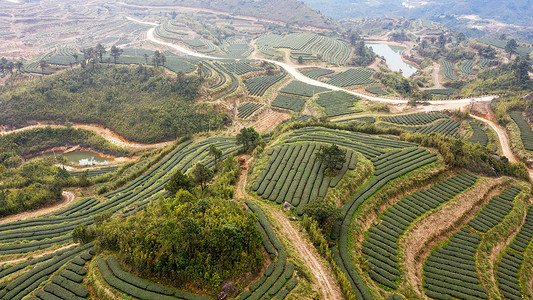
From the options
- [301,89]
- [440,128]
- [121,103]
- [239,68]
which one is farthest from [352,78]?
[121,103]

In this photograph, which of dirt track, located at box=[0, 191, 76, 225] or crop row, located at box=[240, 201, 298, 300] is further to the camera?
dirt track, located at box=[0, 191, 76, 225]

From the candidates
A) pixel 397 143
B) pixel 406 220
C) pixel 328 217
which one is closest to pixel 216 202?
pixel 328 217

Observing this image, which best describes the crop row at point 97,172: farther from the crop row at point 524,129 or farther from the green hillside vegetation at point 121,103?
the crop row at point 524,129

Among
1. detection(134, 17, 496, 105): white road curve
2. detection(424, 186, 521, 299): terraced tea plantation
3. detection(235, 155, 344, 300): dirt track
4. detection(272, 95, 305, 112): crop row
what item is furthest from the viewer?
detection(134, 17, 496, 105): white road curve

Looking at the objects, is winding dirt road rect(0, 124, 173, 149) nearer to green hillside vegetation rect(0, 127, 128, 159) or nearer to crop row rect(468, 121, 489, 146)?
green hillside vegetation rect(0, 127, 128, 159)

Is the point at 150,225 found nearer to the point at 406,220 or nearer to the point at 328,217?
the point at 328,217

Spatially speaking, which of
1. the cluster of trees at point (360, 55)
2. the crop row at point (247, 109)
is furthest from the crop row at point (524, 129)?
the cluster of trees at point (360, 55)

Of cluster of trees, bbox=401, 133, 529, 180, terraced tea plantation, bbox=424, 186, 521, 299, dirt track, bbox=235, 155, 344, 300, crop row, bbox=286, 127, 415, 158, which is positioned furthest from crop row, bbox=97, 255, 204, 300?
cluster of trees, bbox=401, 133, 529, 180
